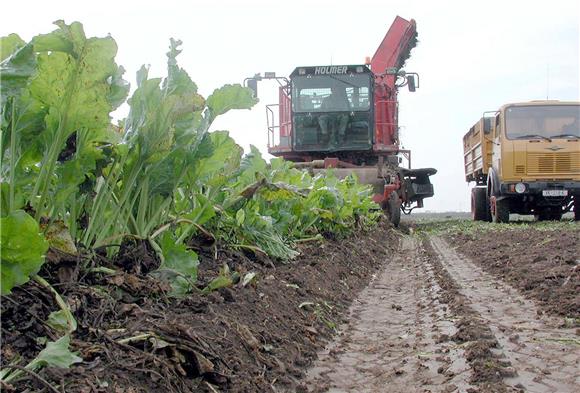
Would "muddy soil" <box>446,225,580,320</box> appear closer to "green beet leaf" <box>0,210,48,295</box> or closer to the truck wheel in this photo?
"green beet leaf" <box>0,210,48,295</box>

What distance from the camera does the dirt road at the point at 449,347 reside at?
2547mm

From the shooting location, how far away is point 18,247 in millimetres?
1614

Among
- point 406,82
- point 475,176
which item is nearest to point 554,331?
point 406,82

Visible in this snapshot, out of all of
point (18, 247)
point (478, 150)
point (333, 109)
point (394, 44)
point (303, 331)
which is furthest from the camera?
point (394, 44)

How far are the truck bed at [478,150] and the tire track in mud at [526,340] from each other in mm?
8807

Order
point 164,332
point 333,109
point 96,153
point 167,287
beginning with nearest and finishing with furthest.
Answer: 1. point 164,332
2. point 96,153
3. point 167,287
4. point 333,109

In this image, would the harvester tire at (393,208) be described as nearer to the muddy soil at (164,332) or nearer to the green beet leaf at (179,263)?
the muddy soil at (164,332)

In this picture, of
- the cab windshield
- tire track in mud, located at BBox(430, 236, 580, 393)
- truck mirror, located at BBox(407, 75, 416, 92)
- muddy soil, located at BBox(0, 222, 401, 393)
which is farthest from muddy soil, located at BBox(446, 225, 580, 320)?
the cab windshield

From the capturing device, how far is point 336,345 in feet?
10.6

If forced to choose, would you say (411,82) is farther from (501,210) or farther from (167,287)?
(167,287)

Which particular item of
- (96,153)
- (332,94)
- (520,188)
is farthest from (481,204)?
(96,153)

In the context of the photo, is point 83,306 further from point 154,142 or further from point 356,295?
point 356,295

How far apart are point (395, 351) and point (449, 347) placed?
0.85 feet

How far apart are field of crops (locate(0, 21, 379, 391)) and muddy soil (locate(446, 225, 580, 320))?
6.57ft
